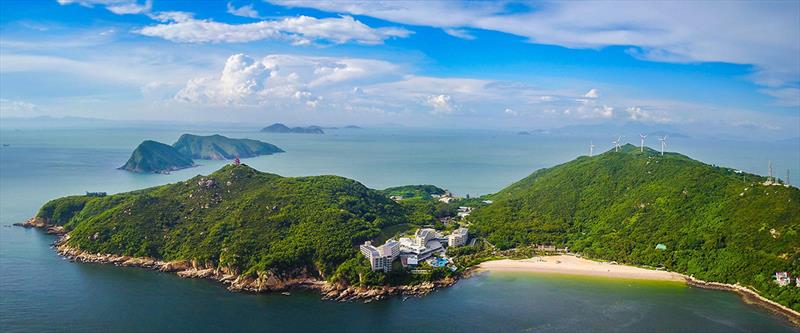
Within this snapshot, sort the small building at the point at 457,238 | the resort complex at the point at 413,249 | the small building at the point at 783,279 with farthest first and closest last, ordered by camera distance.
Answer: the small building at the point at 457,238 → the resort complex at the point at 413,249 → the small building at the point at 783,279

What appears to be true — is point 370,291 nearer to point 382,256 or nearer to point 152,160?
point 382,256

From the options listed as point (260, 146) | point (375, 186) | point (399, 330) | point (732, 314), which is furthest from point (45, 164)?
point (732, 314)

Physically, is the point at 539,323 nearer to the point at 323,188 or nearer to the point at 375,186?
the point at 323,188

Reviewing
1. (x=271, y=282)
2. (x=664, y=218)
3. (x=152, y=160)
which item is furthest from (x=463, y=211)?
(x=152, y=160)

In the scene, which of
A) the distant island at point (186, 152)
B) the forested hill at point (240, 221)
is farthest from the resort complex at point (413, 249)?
the distant island at point (186, 152)

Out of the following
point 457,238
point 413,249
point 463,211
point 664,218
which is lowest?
point 413,249

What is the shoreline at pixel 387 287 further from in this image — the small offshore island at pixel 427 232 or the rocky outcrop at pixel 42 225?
the rocky outcrop at pixel 42 225

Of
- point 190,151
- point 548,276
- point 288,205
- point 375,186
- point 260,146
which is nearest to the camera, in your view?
point 548,276
